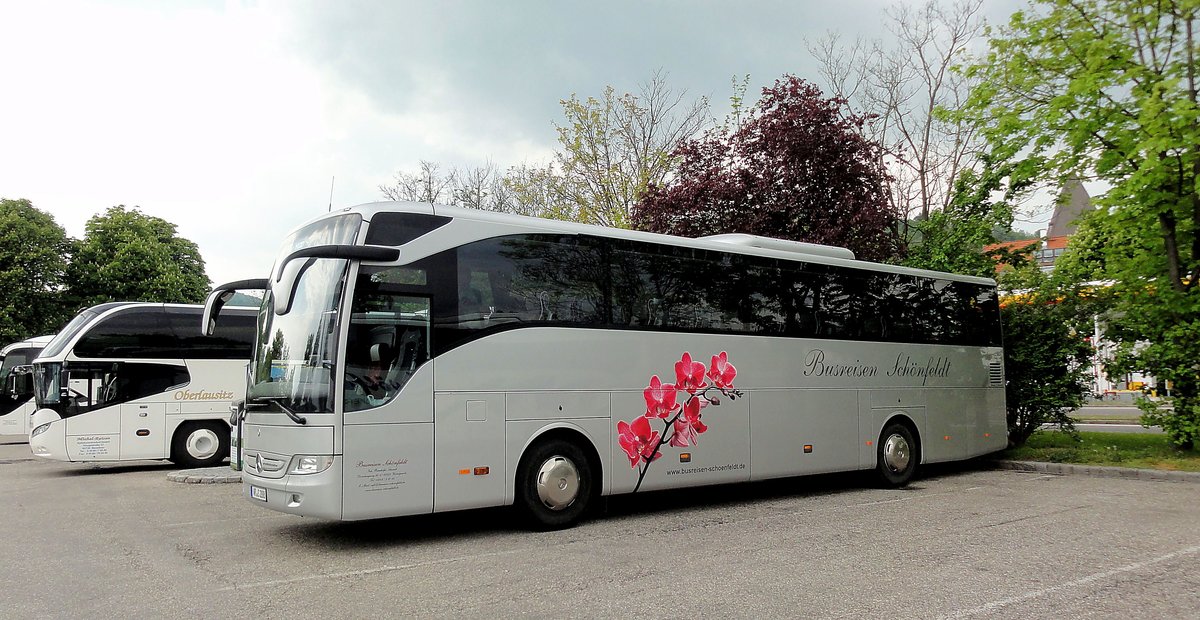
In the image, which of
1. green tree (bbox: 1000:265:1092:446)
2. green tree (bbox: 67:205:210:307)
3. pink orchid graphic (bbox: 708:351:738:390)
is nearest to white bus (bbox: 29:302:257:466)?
pink orchid graphic (bbox: 708:351:738:390)

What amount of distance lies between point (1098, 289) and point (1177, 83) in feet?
14.3

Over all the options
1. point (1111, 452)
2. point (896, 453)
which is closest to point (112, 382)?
point (896, 453)

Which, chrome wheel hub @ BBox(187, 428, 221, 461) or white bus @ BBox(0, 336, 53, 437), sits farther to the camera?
white bus @ BBox(0, 336, 53, 437)

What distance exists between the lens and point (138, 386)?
17.3 m

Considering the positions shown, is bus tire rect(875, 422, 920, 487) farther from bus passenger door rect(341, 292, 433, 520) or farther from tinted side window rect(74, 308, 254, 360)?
tinted side window rect(74, 308, 254, 360)

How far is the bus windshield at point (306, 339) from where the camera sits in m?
8.16

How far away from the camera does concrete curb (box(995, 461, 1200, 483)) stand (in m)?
13.5

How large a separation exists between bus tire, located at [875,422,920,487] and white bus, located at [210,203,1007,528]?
5 centimetres

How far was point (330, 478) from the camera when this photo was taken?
7984 millimetres

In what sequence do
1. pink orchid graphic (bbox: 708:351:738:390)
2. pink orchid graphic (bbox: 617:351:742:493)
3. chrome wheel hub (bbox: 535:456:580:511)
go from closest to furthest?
1. chrome wheel hub (bbox: 535:456:580:511)
2. pink orchid graphic (bbox: 617:351:742:493)
3. pink orchid graphic (bbox: 708:351:738:390)

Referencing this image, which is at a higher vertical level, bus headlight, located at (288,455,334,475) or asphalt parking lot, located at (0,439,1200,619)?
bus headlight, located at (288,455,334,475)

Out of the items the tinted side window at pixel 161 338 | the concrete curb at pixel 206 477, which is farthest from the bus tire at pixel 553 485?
the tinted side window at pixel 161 338

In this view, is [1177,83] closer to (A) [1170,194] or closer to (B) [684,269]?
(A) [1170,194]

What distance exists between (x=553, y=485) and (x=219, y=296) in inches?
167
